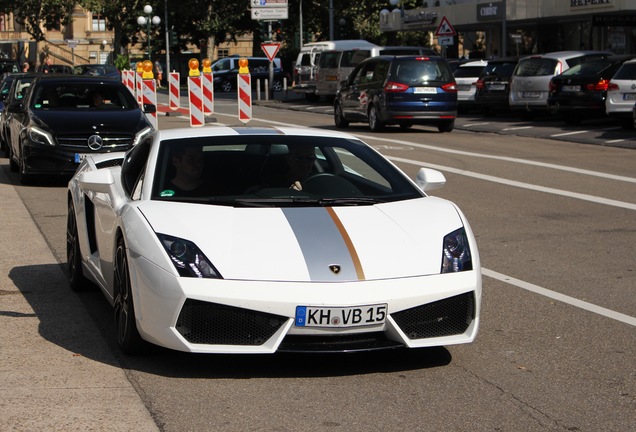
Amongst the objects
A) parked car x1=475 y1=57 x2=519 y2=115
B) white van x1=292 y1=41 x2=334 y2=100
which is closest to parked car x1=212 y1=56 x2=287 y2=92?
white van x1=292 y1=41 x2=334 y2=100

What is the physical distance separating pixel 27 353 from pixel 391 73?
2148cm

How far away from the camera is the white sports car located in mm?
5863

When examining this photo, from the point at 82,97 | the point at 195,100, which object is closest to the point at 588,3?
the point at 195,100

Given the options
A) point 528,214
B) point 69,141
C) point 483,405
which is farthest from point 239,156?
point 69,141

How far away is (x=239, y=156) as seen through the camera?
7.24 meters

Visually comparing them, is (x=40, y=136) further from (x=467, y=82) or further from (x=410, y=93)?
(x=467, y=82)

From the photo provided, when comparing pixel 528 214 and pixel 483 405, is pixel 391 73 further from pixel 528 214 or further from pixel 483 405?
pixel 483 405

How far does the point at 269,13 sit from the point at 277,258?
4418 cm

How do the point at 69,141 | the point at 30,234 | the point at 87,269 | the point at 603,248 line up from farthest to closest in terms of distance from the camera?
the point at 69,141, the point at 30,234, the point at 603,248, the point at 87,269

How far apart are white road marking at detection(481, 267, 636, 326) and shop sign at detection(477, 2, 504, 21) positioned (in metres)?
36.1

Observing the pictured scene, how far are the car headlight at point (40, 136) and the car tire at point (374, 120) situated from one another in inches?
496

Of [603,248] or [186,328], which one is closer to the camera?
[186,328]

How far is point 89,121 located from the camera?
1645 centimetres

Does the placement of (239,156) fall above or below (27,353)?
above
